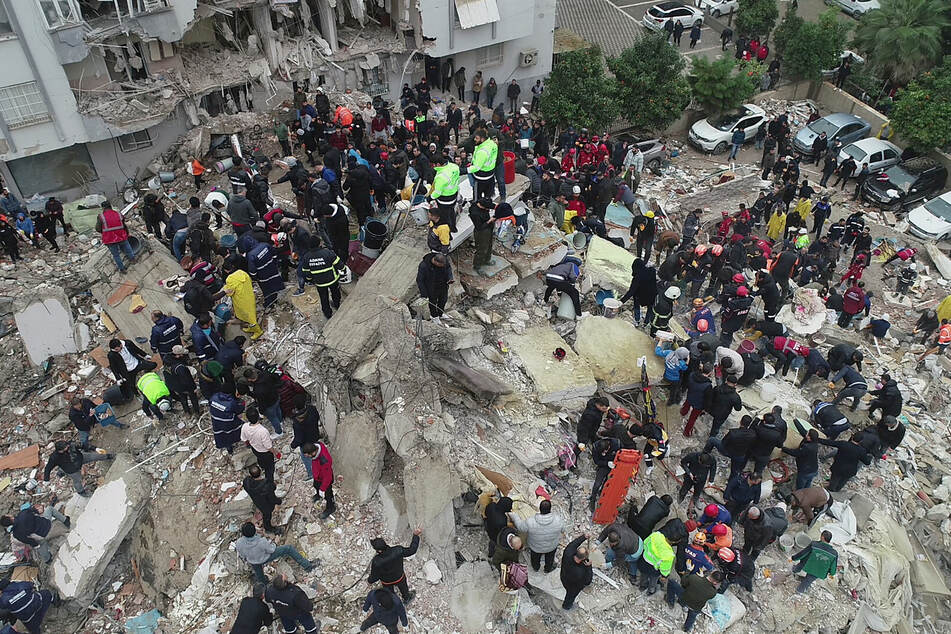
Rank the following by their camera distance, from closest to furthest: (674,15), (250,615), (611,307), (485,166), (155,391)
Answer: (250,615) → (155,391) → (485,166) → (611,307) → (674,15)

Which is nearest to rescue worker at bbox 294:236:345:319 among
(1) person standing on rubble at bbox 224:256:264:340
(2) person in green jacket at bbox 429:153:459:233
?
(1) person standing on rubble at bbox 224:256:264:340

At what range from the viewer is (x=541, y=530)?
8.38 meters

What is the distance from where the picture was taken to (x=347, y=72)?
2112cm

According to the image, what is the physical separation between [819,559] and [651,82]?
1632cm

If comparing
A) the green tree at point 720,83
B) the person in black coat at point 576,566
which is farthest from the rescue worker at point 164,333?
the green tree at point 720,83

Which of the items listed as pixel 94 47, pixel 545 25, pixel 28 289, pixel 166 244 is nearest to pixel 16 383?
pixel 28 289

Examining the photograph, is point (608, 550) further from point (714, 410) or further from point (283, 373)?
point (283, 373)

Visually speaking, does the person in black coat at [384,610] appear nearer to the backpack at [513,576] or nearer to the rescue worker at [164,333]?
the backpack at [513,576]

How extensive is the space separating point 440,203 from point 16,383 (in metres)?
8.29

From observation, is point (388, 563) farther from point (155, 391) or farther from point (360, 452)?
point (155, 391)

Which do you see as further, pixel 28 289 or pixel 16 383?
pixel 28 289

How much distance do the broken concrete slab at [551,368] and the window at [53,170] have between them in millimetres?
12951

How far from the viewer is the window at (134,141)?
59.4 feet

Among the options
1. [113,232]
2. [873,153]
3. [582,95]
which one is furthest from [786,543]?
[873,153]
